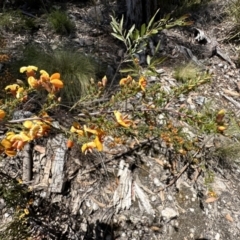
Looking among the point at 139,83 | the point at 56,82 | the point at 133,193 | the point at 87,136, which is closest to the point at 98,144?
the point at 87,136

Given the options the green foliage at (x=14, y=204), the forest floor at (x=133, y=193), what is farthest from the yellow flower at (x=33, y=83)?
the forest floor at (x=133, y=193)

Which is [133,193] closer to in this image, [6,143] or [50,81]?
[50,81]

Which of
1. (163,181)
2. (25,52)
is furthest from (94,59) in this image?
(163,181)

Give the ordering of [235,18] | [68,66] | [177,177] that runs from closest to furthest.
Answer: [177,177] → [68,66] → [235,18]

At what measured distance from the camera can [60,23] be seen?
3797 mm

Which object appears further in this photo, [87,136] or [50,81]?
[50,81]

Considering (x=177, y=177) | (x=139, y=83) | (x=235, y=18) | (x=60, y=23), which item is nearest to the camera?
(x=139, y=83)

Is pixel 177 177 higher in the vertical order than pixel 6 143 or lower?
lower

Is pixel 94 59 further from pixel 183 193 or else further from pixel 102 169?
pixel 183 193

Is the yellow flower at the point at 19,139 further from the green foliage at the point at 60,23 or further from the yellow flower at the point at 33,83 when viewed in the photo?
the green foliage at the point at 60,23

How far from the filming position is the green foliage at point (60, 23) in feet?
12.4

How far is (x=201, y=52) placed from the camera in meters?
3.81

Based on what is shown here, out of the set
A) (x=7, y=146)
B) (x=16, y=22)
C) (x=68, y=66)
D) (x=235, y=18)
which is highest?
(x=7, y=146)

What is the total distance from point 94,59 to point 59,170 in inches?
62.4
